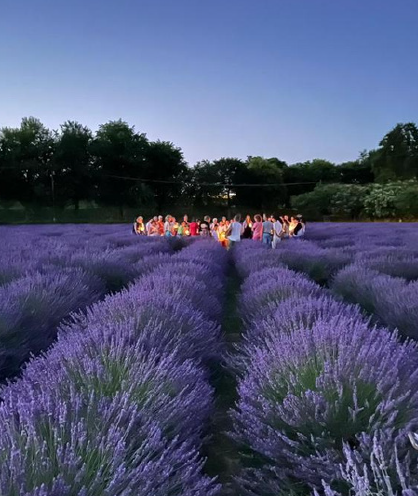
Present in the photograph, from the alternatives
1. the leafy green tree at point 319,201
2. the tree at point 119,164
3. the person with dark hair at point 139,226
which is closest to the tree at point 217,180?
the tree at point 119,164

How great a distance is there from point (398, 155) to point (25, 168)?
36.5 meters

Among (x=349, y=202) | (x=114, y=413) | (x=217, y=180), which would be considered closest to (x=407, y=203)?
(x=349, y=202)

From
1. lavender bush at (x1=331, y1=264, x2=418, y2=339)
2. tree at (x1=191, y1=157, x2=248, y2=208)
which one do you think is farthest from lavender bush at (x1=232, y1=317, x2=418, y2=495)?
tree at (x1=191, y1=157, x2=248, y2=208)

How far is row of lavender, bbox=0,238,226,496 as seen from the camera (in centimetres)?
140

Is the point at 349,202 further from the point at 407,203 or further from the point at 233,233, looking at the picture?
the point at 233,233

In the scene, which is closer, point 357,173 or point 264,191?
point 264,191

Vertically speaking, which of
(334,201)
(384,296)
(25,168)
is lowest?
(334,201)

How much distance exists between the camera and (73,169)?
139ft

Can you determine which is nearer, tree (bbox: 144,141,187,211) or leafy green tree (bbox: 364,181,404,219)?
leafy green tree (bbox: 364,181,404,219)

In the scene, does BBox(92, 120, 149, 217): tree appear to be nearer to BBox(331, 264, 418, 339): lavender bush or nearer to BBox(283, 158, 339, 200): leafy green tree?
BBox(283, 158, 339, 200): leafy green tree

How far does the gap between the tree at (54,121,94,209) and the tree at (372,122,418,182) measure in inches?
1157

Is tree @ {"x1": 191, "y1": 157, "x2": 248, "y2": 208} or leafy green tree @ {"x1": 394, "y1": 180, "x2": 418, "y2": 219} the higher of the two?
tree @ {"x1": 191, "y1": 157, "x2": 248, "y2": 208}

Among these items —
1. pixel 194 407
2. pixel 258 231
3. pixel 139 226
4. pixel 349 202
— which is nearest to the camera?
pixel 194 407

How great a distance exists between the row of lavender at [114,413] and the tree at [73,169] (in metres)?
40.3
